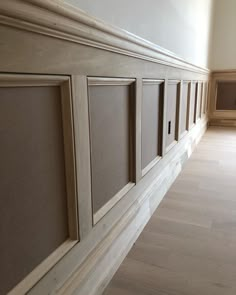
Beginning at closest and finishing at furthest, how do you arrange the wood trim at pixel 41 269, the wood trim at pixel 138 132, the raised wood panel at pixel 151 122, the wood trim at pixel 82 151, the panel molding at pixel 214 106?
1. the wood trim at pixel 41 269
2. the wood trim at pixel 82 151
3. the wood trim at pixel 138 132
4. the raised wood panel at pixel 151 122
5. the panel molding at pixel 214 106

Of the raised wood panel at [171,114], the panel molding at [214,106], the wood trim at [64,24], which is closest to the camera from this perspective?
the wood trim at [64,24]

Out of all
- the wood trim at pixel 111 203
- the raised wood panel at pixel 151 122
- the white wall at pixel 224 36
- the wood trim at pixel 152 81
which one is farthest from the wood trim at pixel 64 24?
the white wall at pixel 224 36

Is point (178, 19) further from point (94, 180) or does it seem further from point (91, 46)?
point (94, 180)

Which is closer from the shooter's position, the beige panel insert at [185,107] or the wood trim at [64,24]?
the wood trim at [64,24]

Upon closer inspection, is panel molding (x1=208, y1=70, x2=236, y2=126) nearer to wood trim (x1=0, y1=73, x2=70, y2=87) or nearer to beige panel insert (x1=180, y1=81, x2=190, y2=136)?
beige panel insert (x1=180, y1=81, x2=190, y2=136)

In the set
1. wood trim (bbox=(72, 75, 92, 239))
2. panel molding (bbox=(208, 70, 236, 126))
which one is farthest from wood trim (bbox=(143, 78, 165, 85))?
panel molding (bbox=(208, 70, 236, 126))

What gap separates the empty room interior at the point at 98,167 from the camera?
0.59 metres

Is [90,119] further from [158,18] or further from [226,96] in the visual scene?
[226,96]

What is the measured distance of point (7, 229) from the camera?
1.91ft

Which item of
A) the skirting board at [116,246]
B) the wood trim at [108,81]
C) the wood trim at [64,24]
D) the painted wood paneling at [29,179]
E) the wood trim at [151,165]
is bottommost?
the skirting board at [116,246]

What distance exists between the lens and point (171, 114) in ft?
6.16

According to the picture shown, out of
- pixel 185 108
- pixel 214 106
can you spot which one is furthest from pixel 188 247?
pixel 214 106

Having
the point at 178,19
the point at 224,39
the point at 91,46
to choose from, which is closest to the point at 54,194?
the point at 91,46

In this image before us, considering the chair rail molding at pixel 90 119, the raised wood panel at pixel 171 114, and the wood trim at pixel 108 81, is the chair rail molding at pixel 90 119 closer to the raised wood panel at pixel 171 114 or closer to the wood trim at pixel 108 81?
the wood trim at pixel 108 81
